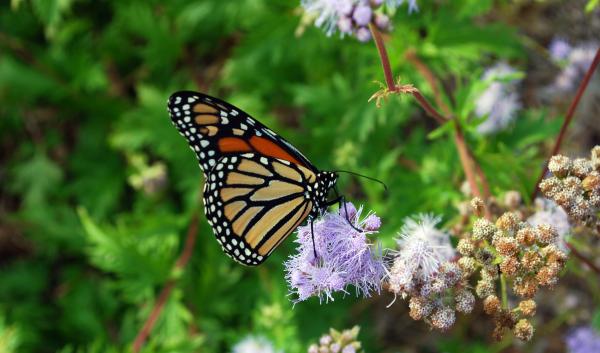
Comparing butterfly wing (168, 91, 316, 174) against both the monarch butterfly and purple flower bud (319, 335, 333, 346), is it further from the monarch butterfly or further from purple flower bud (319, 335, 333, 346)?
purple flower bud (319, 335, 333, 346)

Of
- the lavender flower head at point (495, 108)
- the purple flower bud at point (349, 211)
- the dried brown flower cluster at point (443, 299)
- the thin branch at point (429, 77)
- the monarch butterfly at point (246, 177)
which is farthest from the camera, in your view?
the lavender flower head at point (495, 108)

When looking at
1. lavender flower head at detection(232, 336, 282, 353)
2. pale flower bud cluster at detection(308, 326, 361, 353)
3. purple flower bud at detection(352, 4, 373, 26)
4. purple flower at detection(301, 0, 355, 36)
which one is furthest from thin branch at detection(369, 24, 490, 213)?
lavender flower head at detection(232, 336, 282, 353)

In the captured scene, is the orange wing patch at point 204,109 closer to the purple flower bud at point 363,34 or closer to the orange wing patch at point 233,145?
the orange wing patch at point 233,145

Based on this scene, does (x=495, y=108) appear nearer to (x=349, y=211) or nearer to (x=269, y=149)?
(x=269, y=149)

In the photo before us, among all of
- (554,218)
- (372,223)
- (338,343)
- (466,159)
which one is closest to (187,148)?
(466,159)

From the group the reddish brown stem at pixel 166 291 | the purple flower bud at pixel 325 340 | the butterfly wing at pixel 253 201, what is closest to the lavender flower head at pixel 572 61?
the butterfly wing at pixel 253 201

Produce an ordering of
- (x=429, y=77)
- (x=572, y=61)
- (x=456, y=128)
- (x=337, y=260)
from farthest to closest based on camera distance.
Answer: (x=572, y=61), (x=429, y=77), (x=456, y=128), (x=337, y=260)
